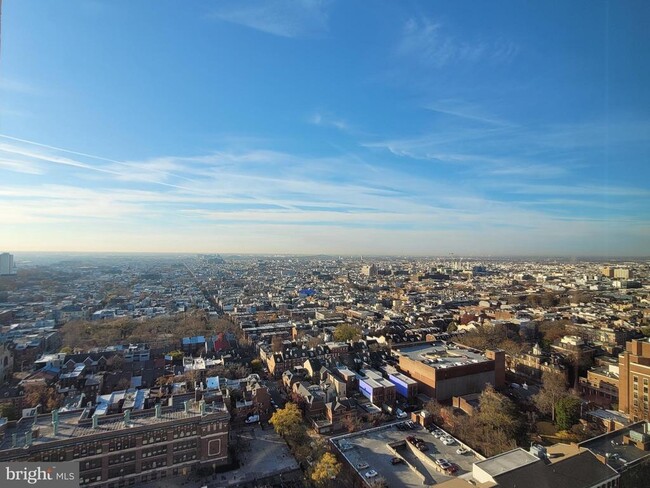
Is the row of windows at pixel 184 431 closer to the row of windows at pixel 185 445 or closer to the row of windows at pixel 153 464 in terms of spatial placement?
the row of windows at pixel 185 445

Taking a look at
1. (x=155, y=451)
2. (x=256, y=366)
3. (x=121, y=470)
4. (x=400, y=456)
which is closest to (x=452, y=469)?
(x=400, y=456)

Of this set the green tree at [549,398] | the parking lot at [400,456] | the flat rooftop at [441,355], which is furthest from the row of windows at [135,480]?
the green tree at [549,398]

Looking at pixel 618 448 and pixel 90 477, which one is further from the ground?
pixel 618 448

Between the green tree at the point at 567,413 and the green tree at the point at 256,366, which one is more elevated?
the green tree at the point at 567,413

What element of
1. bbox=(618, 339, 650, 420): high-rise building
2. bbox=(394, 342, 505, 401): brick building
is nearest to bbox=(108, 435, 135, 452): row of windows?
A: bbox=(394, 342, 505, 401): brick building

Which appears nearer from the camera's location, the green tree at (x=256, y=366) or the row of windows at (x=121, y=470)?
the row of windows at (x=121, y=470)

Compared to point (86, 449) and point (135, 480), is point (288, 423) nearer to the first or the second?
point (135, 480)
